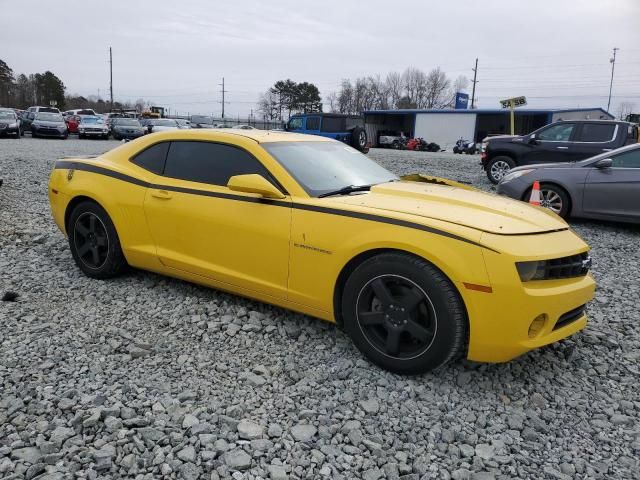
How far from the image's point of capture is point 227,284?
373 cm

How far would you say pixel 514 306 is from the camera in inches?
106

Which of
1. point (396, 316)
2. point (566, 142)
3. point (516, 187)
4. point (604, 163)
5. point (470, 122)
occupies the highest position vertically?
point (470, 122)

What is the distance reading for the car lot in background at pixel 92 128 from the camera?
28217mm

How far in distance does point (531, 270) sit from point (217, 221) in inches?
81.9

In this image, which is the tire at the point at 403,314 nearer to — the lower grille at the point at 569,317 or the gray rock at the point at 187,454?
the lower grille at the point at 569,317

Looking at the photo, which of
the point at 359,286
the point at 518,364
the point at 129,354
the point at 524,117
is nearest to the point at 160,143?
the point at 129,354

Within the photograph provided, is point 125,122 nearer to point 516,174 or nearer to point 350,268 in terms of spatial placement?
point 516,174

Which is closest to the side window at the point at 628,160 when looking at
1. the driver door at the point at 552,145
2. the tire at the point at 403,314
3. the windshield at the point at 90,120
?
the driver door at the point at 552,145

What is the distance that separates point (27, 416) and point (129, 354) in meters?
0.73

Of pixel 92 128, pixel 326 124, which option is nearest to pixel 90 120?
pixel 92 128

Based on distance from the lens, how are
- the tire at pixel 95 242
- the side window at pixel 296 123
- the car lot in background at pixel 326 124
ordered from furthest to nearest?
→ 1. the side window at pixel 296 123
2. the car lot in background at pixel 326 124
3. the tire at pixel 95 242

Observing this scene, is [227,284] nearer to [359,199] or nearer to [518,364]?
[359,199]

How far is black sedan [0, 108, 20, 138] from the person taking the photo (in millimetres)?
24016

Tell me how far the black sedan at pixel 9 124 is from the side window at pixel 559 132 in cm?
2335
